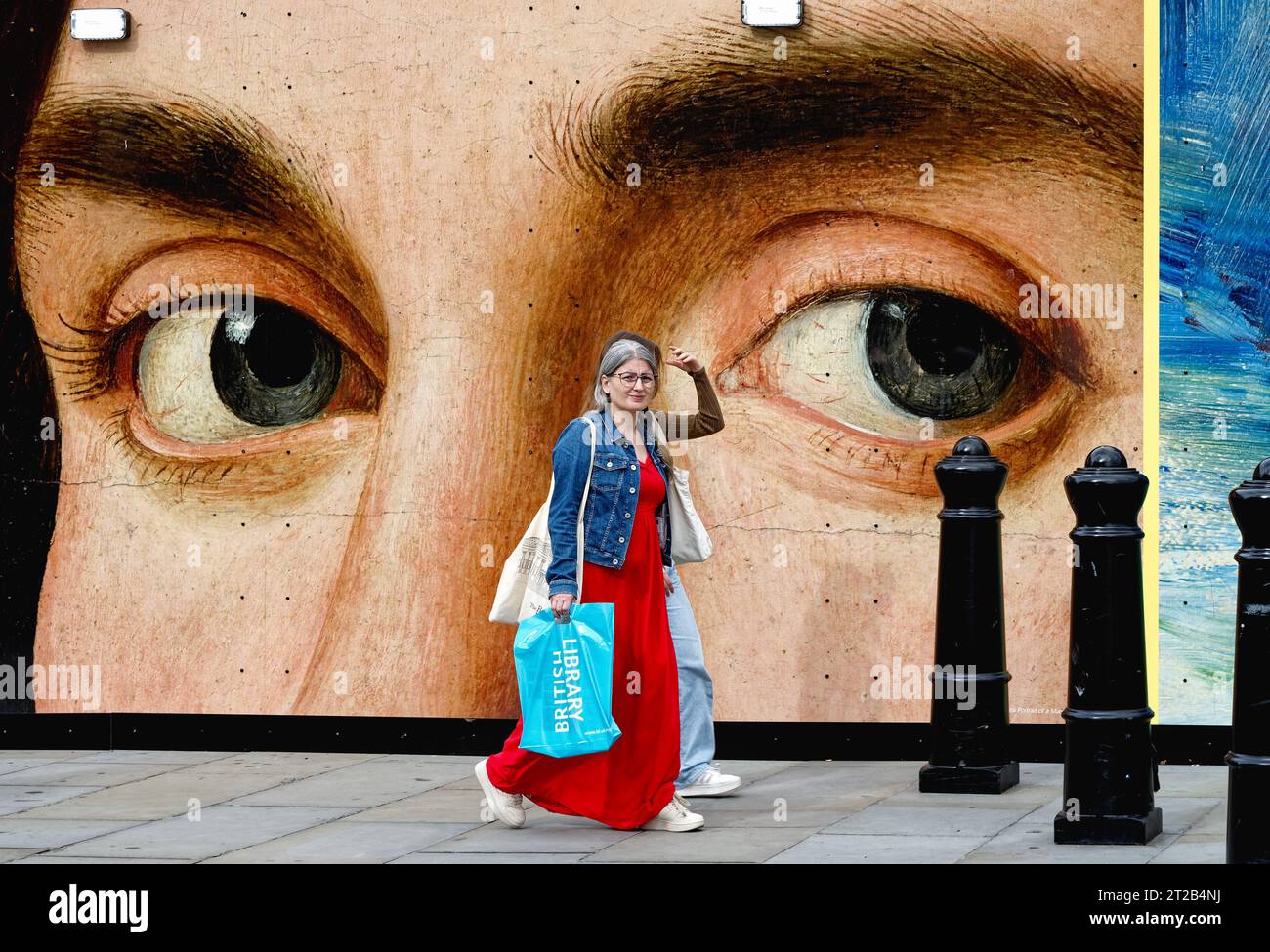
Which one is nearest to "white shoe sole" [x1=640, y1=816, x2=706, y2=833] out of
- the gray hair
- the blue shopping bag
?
the blue shopping bag

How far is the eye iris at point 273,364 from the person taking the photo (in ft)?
27.5

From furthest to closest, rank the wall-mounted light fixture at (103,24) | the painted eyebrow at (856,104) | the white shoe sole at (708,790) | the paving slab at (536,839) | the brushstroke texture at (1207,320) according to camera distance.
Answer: the wall-mounted light fixture at (103,24) → the painted eyebrow at (856,104) → the brushstroke texture at (1207,320) → the white shoe sole at (708,790) → the paving slab at (536,839)

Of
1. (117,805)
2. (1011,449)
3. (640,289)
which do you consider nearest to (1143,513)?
(1011,449)

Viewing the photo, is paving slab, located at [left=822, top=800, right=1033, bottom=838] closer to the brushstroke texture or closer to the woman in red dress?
the woman in red dress

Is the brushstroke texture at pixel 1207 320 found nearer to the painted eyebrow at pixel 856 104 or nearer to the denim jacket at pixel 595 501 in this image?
the painted eyebrow at pixel 856 104

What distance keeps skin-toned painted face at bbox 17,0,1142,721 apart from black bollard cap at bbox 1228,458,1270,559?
102 inches

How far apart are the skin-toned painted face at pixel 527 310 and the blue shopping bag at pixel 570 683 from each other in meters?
1.74

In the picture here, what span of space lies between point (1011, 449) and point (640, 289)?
174 cm

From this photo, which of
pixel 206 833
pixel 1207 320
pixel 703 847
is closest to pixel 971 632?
pixel 703 847

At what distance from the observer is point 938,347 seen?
25.7ft

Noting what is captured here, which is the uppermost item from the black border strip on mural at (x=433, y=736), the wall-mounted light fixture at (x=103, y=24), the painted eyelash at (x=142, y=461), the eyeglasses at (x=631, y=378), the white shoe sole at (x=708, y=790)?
the wall-mounted light fixture at (x=103, y=24)

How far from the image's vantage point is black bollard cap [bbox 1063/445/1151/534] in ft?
19.0

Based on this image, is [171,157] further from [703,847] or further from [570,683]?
[703,847]

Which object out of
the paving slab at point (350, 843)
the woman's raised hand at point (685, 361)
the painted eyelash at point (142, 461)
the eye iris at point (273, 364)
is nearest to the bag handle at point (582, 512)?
the woman's raised hand at point (685, 361)
